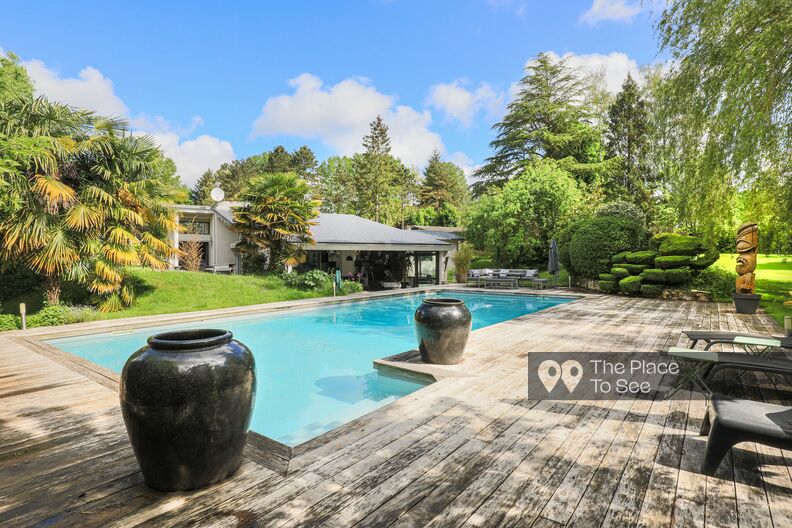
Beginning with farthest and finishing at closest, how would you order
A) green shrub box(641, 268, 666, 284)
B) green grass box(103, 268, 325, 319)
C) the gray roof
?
the gray roof < green shrub box(641, 268, 666, 284) < green grass box(103, 268, 325, 319)

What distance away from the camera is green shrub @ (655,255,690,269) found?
44.1 feet

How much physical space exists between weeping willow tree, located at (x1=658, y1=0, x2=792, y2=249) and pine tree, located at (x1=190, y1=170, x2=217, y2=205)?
4561 centimetres

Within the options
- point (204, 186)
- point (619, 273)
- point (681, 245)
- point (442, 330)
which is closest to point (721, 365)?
point (442, 330)

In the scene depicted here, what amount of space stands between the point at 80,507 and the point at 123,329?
29.1ft

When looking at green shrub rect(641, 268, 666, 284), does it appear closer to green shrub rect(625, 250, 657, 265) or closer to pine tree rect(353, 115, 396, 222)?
green shrub rect(625, 250, 657, 265)

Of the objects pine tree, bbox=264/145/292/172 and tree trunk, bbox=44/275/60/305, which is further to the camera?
pine tree, bbox=264/145/292/172

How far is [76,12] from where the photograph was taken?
12188 mm

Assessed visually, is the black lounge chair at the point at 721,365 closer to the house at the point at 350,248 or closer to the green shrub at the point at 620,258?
the green shrub at the point at 620,258

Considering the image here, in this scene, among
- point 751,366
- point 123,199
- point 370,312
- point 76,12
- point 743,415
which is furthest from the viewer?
point 370,312

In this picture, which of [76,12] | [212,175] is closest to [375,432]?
[76,12]

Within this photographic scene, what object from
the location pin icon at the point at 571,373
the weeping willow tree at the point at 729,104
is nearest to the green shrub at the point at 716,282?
the weeping willow tree at the point at 729,104

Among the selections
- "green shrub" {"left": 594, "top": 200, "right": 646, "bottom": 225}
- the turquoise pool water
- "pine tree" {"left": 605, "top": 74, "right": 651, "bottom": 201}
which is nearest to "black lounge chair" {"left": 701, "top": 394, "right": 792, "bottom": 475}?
the turquoise pool water

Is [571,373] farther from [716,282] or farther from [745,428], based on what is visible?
[716,282]

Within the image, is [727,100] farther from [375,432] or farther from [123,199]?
[123,199]
